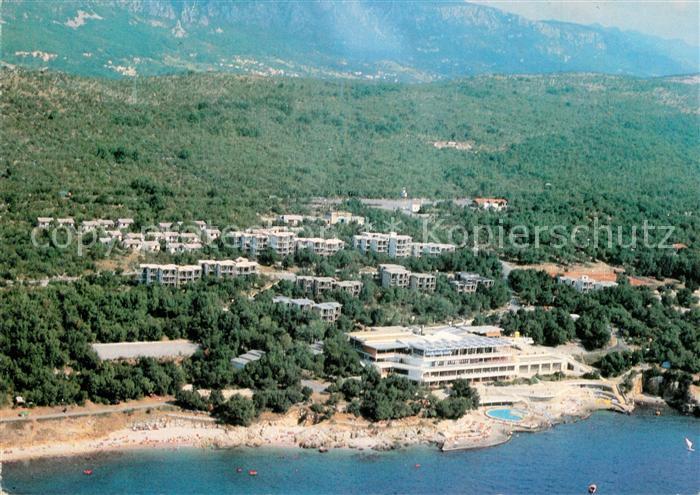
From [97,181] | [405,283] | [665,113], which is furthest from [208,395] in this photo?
[665,113]

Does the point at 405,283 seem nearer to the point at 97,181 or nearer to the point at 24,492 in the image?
the point at 97,181

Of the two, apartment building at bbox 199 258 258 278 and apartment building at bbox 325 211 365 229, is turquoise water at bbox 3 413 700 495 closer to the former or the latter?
apartment building at bbox 199 258 258 278

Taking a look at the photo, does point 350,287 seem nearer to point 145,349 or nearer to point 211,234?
point 211,234

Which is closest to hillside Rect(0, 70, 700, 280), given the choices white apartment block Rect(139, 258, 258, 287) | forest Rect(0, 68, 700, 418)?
forest Rect(0, 68, 700, 418)

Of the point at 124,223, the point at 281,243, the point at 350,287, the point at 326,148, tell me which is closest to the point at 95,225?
the point at 124,223

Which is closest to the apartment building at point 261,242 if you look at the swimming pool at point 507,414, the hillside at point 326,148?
the hillside at point 326,148

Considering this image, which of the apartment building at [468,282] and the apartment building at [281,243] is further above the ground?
the apartment building at [281,243]

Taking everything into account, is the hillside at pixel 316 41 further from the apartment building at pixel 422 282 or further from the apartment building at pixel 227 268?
the apartment building at pixel 422 282
